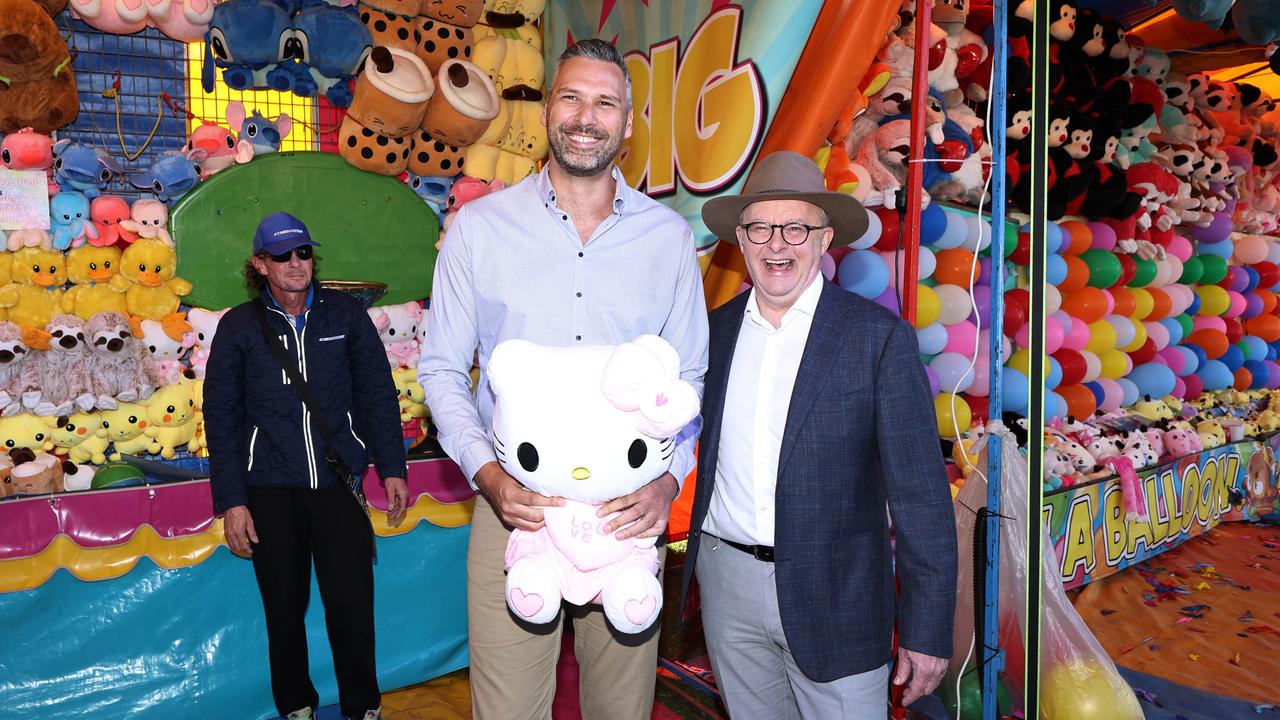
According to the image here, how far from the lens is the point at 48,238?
335cm

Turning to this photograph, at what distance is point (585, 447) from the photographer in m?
1.40

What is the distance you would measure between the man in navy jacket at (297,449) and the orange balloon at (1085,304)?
12.8ft

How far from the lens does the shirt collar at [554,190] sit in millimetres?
1696

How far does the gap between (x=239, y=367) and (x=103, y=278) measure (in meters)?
1.32

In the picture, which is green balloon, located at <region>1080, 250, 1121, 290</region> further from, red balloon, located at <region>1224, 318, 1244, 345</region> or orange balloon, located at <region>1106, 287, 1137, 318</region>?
red balloon, located at <region>1224, 318, 1244, 345</region>

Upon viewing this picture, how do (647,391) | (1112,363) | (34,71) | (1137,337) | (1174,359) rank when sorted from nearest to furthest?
(647,391) < (34,71) < (1112,363) < (1137,337) < (1174,359)

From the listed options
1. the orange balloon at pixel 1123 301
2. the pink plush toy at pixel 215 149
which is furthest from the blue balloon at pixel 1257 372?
the pink plush toy at pixel 215 149

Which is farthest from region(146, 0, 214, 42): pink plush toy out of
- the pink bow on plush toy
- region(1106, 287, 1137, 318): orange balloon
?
region(1106, 287, 1137, 318): orange balloon

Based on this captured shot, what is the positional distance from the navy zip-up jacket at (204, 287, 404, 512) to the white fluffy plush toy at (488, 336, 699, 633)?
1425 millimetres

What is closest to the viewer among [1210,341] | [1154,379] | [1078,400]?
[1078,400]

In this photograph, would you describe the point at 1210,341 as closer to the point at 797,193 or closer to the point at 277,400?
the point at 797,193

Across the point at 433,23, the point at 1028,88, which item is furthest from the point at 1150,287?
the point at 433,23

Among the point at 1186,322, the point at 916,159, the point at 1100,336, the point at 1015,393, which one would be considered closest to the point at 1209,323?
the point at 1186,322

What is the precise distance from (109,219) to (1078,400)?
498 centimetres
